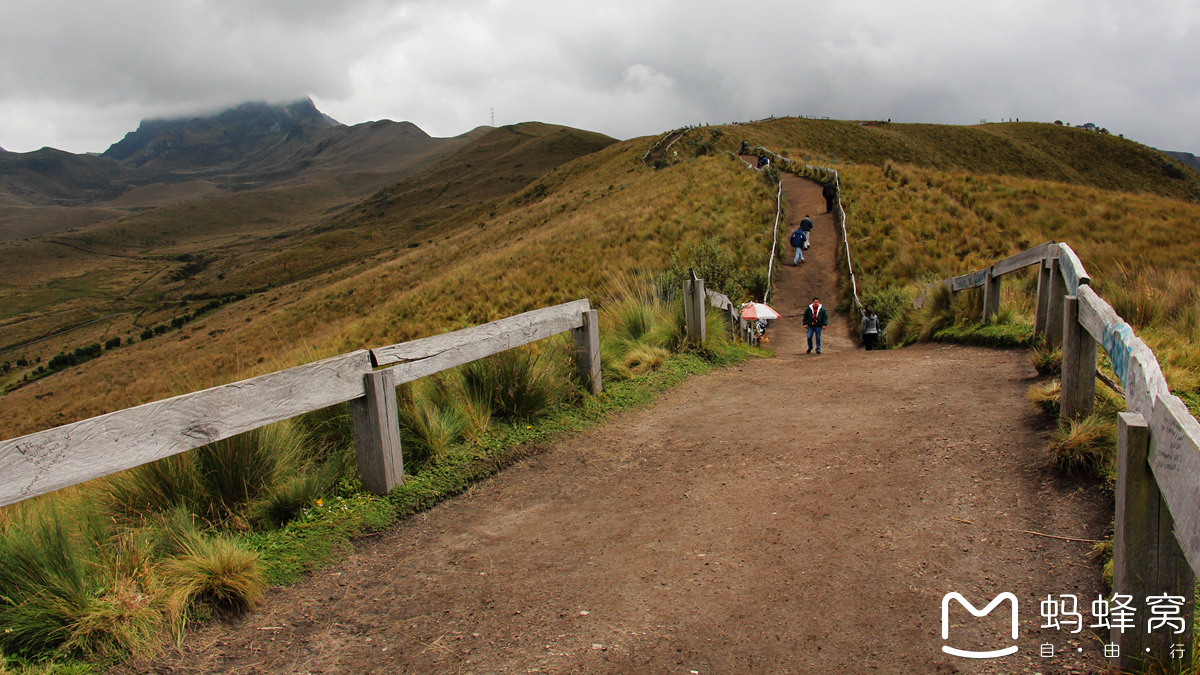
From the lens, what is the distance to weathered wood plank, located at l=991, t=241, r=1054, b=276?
25.1 ft

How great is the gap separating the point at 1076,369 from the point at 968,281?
7418mm

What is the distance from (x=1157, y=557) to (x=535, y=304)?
20881mm

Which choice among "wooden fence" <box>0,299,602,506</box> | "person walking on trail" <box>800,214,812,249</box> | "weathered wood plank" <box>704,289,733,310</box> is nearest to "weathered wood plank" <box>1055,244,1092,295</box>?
"wooden fence" <box>0,299,602,506</box>

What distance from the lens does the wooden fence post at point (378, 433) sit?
4.57 meters

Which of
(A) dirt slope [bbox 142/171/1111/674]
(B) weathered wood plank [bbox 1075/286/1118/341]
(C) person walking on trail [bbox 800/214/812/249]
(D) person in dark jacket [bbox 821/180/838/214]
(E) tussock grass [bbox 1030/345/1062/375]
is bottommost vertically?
(A) dirt slope [bbox 142/171/1111/674]

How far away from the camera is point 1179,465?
76.6 inches

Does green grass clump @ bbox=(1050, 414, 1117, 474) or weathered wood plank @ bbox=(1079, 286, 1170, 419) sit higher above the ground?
weathered wood plank @ bbox=(1079, 286, 1170, 419)

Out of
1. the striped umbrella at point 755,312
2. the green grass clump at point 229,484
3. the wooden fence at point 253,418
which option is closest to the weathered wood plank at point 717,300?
the striped umbrella at point 755,312

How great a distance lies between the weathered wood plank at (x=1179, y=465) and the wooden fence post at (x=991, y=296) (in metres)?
9.17

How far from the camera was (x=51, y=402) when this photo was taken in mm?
51469

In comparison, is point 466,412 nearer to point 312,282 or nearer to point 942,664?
point 942,664

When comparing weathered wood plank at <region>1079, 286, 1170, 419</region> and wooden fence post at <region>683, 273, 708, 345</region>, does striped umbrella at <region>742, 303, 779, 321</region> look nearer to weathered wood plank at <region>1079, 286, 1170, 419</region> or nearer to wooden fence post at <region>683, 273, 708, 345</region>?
wooden fence post at <region>683, 273, 708, 345</region>

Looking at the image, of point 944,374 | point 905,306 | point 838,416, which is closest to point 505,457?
point 838,416

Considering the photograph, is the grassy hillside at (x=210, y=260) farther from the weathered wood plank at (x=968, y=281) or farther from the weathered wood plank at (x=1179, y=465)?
the weathered wood plank at (x=1179, y=465)
